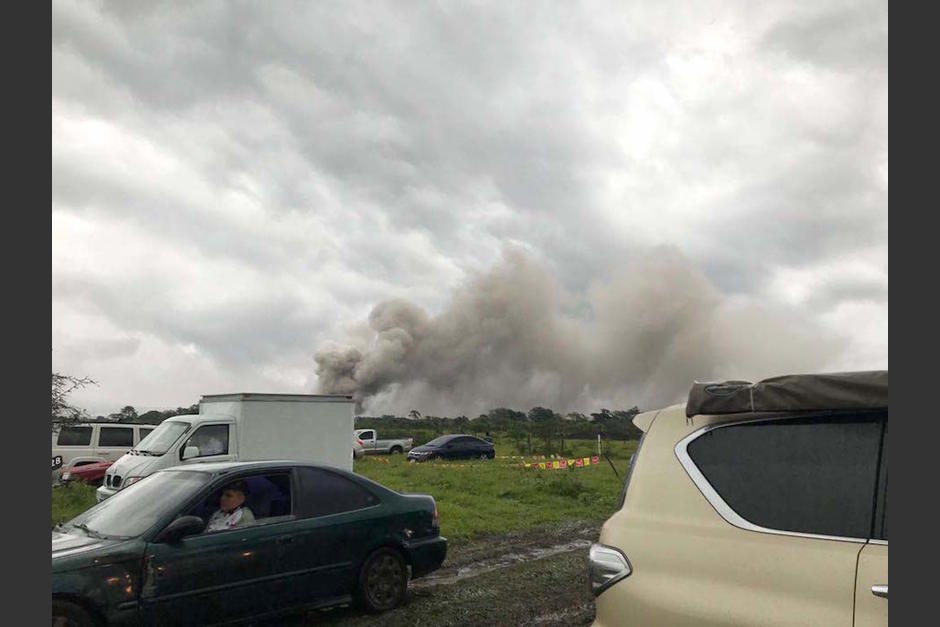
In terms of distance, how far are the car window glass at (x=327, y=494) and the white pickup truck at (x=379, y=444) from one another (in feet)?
88.5

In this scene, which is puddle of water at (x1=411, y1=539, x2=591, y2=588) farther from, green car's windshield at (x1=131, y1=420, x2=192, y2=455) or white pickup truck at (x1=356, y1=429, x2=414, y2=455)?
white pickup truck at (x1=356, y1=429, x2=414, y2=455)

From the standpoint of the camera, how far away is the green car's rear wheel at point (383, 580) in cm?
601

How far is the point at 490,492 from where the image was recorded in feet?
51.6

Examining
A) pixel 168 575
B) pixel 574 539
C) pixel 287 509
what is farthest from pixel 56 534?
pixel 574 539

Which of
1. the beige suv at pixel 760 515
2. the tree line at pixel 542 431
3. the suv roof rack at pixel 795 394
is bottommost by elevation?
the tree line at pixel 542 431

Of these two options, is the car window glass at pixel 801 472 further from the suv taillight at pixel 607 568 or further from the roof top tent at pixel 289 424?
the roof top tent at pixel 289 424

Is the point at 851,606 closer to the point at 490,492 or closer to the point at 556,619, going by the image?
the point at 556,619

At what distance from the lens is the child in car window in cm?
543

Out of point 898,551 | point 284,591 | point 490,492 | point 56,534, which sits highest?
point 898,551

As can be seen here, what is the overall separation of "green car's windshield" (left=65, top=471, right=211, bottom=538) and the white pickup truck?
27195mm

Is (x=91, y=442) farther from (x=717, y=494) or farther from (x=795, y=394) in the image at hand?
(x=795, y=394)

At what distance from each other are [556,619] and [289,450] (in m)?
8.25

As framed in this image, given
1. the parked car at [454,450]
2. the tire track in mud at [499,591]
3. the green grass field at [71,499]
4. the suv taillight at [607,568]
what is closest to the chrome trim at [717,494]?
the suv taillight at [607,568]

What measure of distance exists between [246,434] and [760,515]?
11268 millimetres
